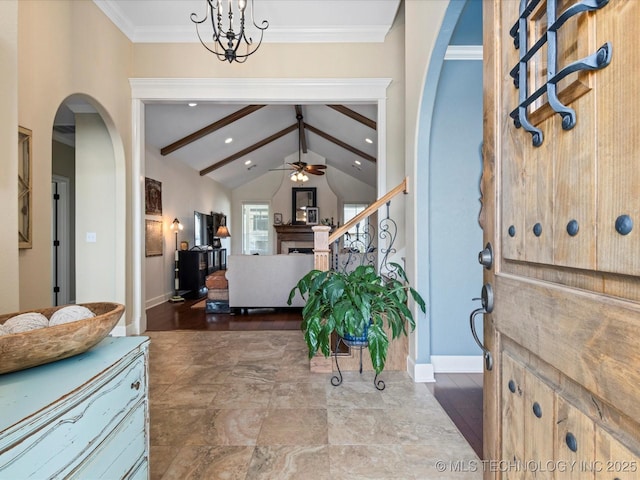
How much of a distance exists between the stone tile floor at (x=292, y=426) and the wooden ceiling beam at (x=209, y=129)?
15.3 ft

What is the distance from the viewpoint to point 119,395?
914 millimetres

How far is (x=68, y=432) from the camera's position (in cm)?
72

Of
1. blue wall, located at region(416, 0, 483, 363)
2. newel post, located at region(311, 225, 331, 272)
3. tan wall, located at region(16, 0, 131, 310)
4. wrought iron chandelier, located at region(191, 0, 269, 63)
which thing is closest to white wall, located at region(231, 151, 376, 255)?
wrought iron chandelier, located at region(191, 0, 269, 63)

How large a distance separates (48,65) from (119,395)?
317cm

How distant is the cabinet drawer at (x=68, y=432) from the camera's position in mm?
601

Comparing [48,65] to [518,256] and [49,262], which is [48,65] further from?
[518,256]

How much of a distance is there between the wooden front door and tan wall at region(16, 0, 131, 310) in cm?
319

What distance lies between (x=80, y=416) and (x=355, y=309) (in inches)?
66.4

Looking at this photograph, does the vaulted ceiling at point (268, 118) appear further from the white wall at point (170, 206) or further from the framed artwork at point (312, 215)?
the framed artwork at point (312, 215)

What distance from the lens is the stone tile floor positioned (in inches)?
62.9

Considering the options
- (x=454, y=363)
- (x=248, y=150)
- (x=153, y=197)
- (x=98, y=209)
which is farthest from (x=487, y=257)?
(x=248, y=150)

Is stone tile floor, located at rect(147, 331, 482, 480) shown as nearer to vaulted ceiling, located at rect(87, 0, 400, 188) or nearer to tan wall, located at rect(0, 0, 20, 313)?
tan wall, located at rect(0, 0, 20, 313)

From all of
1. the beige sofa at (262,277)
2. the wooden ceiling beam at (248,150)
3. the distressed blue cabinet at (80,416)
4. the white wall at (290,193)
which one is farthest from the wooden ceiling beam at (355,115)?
the distressed blue cabinet at (80,416)

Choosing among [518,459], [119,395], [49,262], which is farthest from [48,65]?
[518,459]
